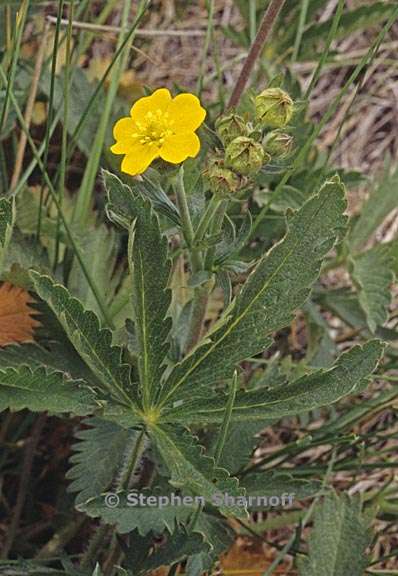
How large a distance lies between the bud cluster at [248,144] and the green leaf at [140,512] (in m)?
0.57

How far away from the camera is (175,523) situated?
1666 mm

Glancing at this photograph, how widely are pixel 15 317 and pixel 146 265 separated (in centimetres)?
47

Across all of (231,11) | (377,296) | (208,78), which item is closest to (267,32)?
(377,296)

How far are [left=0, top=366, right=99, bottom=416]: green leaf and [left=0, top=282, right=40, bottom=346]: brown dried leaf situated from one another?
1.11 ft

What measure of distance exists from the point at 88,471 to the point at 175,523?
0.19 m

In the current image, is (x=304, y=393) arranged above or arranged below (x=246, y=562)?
above

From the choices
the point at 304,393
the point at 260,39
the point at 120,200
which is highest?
the point at 260,39

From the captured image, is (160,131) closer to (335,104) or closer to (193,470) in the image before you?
(335,104)

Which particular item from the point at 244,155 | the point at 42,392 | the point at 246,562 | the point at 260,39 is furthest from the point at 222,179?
the point at 246,562

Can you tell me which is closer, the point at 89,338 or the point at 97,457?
the point at 89,338

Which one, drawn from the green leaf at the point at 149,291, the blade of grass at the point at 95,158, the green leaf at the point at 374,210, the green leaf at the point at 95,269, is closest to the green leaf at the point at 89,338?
the green leaf at the point at 149,291

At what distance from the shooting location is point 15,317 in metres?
1.83

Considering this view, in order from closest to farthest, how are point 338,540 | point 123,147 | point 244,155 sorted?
point 244,155 < point 123,147 < point 338,540

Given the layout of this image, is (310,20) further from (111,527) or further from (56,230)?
(111,527)
